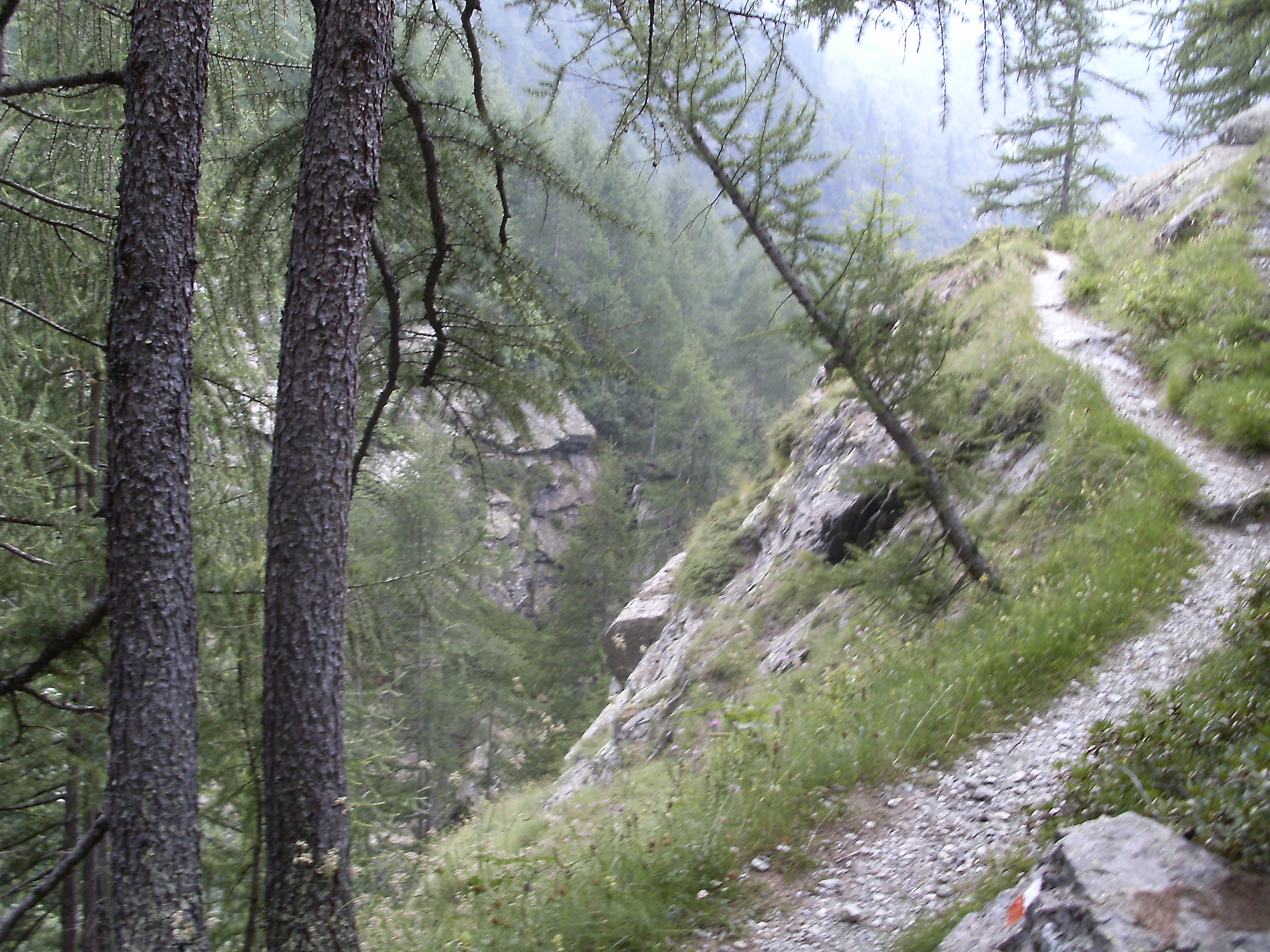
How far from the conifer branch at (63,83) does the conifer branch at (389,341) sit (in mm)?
1206

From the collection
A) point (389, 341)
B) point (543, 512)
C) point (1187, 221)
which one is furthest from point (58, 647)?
point (543, 512)

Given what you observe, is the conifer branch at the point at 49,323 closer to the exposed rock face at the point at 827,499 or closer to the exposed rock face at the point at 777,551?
the exposed rock face at the point at 777,551

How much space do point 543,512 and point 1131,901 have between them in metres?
32.7

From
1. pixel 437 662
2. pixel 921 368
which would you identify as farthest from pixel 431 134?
pixel 437 662

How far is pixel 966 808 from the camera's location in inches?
157

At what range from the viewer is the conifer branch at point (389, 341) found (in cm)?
386

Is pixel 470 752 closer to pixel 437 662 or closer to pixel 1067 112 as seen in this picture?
pixel 437 662

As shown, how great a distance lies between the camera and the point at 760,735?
16.4 ft

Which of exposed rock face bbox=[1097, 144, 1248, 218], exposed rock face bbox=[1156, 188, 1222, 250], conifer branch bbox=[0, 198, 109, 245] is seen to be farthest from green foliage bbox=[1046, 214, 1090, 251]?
conifer branch bbox=[0, 198, 109, 245]

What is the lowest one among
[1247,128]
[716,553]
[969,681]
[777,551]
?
[969,681]

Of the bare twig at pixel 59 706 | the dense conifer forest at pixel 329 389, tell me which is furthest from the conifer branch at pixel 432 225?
the bare twig at pixel 59 706

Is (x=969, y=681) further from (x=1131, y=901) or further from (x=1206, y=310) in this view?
(x=1206, y=310)

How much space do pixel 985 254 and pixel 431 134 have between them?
1184 cm

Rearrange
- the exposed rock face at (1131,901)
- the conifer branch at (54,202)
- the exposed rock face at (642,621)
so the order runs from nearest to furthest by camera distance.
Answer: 1. the exposed rock face at (1131,901)
2. the conifer branch at (54,202)
3. the exposed rock face at (642,621)
